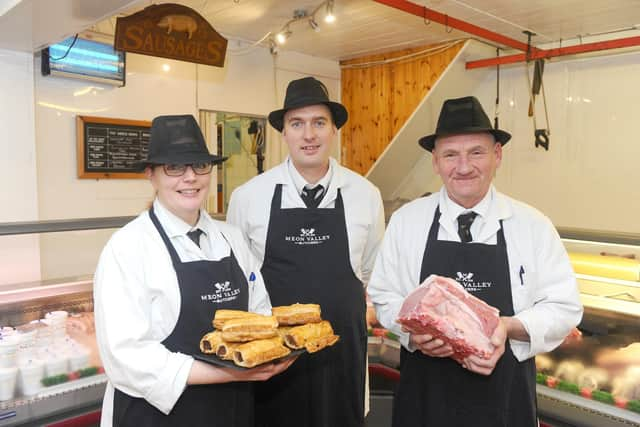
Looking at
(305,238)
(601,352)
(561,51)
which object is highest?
(561,51)

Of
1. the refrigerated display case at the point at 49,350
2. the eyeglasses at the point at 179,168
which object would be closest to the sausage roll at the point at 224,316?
the eyeglasses at the point at 179,168

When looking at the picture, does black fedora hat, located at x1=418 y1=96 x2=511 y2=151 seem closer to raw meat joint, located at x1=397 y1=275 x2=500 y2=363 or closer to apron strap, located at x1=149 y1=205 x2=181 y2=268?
raw meat joint, located at x1=397 y1=275 x2=500 y2=363

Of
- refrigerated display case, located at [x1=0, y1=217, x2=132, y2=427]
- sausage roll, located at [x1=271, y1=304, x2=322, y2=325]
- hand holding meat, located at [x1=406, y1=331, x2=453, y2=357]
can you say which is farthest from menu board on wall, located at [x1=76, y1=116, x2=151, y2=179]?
hand holding meat, located at [x1=406, y1=331, x2=453, y2=357]

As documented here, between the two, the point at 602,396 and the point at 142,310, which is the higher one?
the point at 142,310

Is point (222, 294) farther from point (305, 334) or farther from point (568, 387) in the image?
point (568, 387)

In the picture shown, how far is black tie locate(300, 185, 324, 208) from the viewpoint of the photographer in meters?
2.61

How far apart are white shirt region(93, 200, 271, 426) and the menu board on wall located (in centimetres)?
356

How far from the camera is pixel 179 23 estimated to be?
409 cm

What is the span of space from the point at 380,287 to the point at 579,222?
474 centimetres

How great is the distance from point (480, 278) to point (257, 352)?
87 centimetres

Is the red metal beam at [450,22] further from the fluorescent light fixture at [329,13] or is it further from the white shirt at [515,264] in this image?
the white shirt at [515,264]

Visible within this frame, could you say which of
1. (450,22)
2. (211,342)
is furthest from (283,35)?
(211,342)

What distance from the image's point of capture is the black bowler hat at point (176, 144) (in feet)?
6.47

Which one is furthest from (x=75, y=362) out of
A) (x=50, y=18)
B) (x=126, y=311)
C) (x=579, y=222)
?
(x=579, y=222)
